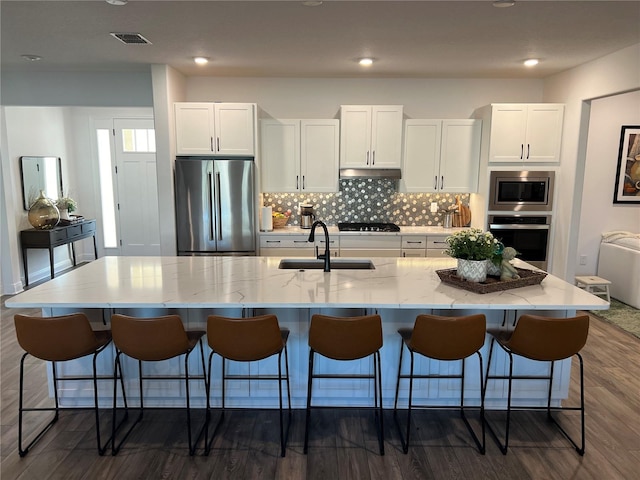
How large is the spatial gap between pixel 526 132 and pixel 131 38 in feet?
13.6

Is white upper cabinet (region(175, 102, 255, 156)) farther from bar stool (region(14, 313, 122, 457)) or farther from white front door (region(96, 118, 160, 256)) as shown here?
bar stool (region(14, 313, 122, 457))

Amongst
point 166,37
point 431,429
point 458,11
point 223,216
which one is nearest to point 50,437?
point 431,429

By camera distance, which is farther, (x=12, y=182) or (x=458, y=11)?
(x=12, y=182)

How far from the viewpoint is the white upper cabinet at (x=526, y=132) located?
4.96 metres

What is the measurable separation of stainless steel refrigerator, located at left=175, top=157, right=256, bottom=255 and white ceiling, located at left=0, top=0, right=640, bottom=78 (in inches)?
43.1

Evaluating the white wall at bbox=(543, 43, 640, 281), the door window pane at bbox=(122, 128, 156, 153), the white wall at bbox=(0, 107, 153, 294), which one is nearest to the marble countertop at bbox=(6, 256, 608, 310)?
the white wall at bbox=(543, 43, 640, 281)

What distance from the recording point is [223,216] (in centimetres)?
500

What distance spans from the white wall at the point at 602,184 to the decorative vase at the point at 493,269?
12.6 ft

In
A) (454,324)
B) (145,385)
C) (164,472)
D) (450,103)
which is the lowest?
(164,472)

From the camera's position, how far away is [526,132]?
197 inches

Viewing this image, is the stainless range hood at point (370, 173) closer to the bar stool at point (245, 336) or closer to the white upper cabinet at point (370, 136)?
the white upper cabinet at point (370, 136)

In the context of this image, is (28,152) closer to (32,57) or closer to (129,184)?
(129,184)

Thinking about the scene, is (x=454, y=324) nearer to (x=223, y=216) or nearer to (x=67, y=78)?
(x=223, y=216)

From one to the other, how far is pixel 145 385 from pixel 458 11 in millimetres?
3317
